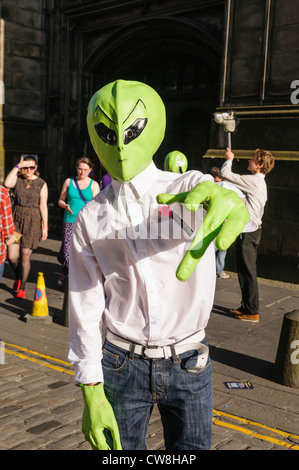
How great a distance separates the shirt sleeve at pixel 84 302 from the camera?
2.24 metres

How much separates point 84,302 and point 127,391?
414mm

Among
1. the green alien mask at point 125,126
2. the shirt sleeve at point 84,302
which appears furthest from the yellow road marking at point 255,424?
the green alien mask at point 125,126

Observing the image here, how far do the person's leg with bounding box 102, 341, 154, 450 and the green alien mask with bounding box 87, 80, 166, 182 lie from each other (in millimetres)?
755

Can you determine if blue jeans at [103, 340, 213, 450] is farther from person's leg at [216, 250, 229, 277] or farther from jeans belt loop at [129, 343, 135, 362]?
person's leg at [216, 250, 229, 277]

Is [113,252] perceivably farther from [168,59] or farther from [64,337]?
[168,59]

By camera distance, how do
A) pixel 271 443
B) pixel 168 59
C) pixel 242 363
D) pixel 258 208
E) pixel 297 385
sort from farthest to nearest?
pixel 168 59 < pixel 258 208 < pixel 242 363 < pixel 297 385 < pixel 271 443

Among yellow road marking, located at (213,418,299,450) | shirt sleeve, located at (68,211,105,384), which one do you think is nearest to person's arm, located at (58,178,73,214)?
yellow road marking, located at (213,418,299,450)

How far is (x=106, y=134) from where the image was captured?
211 centimetres

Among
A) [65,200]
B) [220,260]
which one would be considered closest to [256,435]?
[65,200]

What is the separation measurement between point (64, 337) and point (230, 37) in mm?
6552

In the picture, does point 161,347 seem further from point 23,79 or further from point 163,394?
point 23,79

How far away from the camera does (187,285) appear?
2.21m

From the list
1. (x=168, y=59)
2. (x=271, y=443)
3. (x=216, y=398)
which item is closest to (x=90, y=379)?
(x=271, y=443)

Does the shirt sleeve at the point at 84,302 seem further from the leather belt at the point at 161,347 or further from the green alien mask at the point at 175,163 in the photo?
the green alien mask at the point at 175,163
